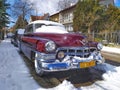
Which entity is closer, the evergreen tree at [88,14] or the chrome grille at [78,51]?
the chrome grille at [78,51]

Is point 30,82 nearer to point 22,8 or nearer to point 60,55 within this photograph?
point 60,55

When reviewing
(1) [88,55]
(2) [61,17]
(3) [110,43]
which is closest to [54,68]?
(1) [88,55]

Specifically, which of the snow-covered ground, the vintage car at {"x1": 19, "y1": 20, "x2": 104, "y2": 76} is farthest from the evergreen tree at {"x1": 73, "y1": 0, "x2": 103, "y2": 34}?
the vintage car at {"x1": 19, "y1": 20, "x2": 104, "y2": 76}

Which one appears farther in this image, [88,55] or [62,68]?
[88,55]

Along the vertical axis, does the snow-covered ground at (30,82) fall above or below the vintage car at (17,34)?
below

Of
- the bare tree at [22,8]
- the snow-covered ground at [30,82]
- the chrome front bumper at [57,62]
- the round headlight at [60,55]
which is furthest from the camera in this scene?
the bare tree at [22,8]

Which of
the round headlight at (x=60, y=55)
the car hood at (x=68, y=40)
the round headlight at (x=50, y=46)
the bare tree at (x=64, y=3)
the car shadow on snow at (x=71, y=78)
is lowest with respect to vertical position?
the car shadow on snow at (x=71, y=78)

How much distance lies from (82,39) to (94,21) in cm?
2313

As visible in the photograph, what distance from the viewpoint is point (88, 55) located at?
6.51 m

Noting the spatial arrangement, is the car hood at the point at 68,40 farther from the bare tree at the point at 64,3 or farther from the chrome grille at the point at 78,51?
the bare tree at the point at 64,3

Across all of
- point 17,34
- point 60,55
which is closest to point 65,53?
point 60,55

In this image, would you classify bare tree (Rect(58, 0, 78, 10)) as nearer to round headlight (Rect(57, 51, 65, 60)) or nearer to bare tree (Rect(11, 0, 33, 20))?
bare tree (Rect(11, 0, 33, 20))

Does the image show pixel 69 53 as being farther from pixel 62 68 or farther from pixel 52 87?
pixel 52 87

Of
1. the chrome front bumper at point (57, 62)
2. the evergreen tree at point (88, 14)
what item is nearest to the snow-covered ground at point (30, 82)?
the chrome front bumper at point (57, 62)
